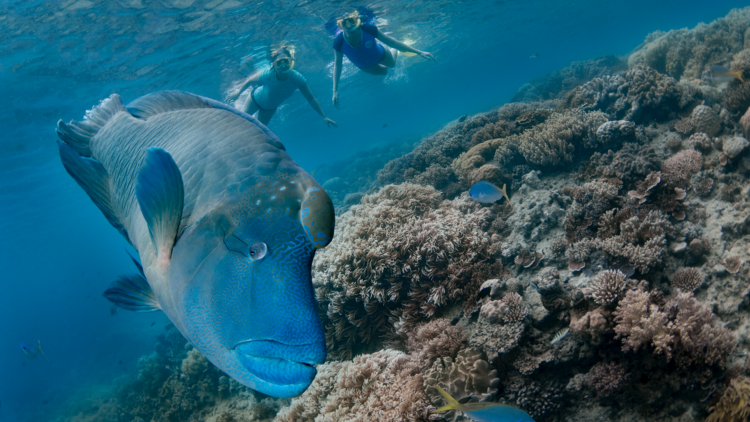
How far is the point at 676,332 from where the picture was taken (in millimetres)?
2895

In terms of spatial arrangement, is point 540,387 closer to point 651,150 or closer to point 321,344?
point 321,344

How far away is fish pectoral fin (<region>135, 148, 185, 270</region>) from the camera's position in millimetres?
866

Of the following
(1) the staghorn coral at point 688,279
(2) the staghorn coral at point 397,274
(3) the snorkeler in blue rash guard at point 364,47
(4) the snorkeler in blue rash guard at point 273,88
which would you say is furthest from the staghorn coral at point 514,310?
(4) the snorkeler in blue rash guard at point 273,88

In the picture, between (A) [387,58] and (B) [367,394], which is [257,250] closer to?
(B) [367,394]

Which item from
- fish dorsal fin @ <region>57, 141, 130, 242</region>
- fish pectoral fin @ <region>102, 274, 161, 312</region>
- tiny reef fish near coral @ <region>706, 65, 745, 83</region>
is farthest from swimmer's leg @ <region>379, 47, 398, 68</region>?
fish pectoral fin @ <region>102, 274, 161, 312</region>

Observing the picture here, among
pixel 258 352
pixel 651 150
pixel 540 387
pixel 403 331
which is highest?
pixel 258 352

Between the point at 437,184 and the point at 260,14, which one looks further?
the point at 260,14

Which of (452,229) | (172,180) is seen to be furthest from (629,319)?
(172,180)

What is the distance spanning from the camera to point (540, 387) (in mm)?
3113

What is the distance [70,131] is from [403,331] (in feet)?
12.8

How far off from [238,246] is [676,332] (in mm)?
3946

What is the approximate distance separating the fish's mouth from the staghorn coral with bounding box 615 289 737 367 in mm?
3443

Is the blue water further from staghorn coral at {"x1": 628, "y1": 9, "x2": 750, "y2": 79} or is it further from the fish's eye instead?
the fish's eye

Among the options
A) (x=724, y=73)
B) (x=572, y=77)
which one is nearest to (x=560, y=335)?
(x=724, y=73)
